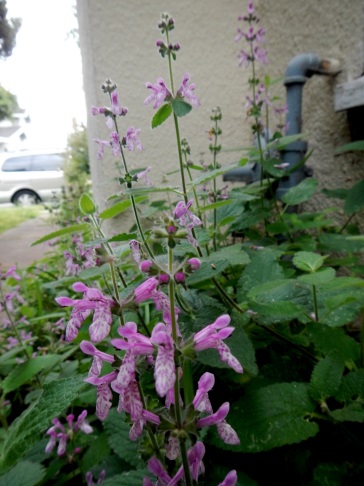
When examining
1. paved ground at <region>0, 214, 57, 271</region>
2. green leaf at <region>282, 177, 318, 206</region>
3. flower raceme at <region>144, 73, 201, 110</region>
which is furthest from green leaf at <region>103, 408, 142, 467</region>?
paved ground at <region>0, 214, 57, 271</region>

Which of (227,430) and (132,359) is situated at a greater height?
(132,359)

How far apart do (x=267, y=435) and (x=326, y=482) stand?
0.41 ft

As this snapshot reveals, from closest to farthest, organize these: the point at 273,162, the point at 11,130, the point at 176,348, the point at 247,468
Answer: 1. the point at 176,348
2. the point at 247,468
3. the point at 273,162
4. the point at 11,130

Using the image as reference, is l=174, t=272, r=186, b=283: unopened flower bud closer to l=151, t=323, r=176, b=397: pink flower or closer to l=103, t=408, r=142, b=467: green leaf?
l=151, t=323, r=176, b=397: pink flower

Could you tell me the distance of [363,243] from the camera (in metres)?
1.22

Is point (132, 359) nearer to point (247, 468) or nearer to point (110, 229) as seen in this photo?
point (247, 468)

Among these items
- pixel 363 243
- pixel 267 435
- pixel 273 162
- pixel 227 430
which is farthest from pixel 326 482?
pixel 273 162

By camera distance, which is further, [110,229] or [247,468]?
[110,229]

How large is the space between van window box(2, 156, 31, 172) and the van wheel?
1217 mm

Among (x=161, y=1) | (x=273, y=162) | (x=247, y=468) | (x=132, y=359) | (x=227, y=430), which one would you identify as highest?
(x=161, y=1)

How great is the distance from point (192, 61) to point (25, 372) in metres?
2.19

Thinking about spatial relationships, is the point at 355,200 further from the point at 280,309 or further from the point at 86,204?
the point at 86,204

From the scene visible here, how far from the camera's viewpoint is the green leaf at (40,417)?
435 millimetres

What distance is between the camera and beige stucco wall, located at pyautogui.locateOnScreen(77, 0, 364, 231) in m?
2.02
